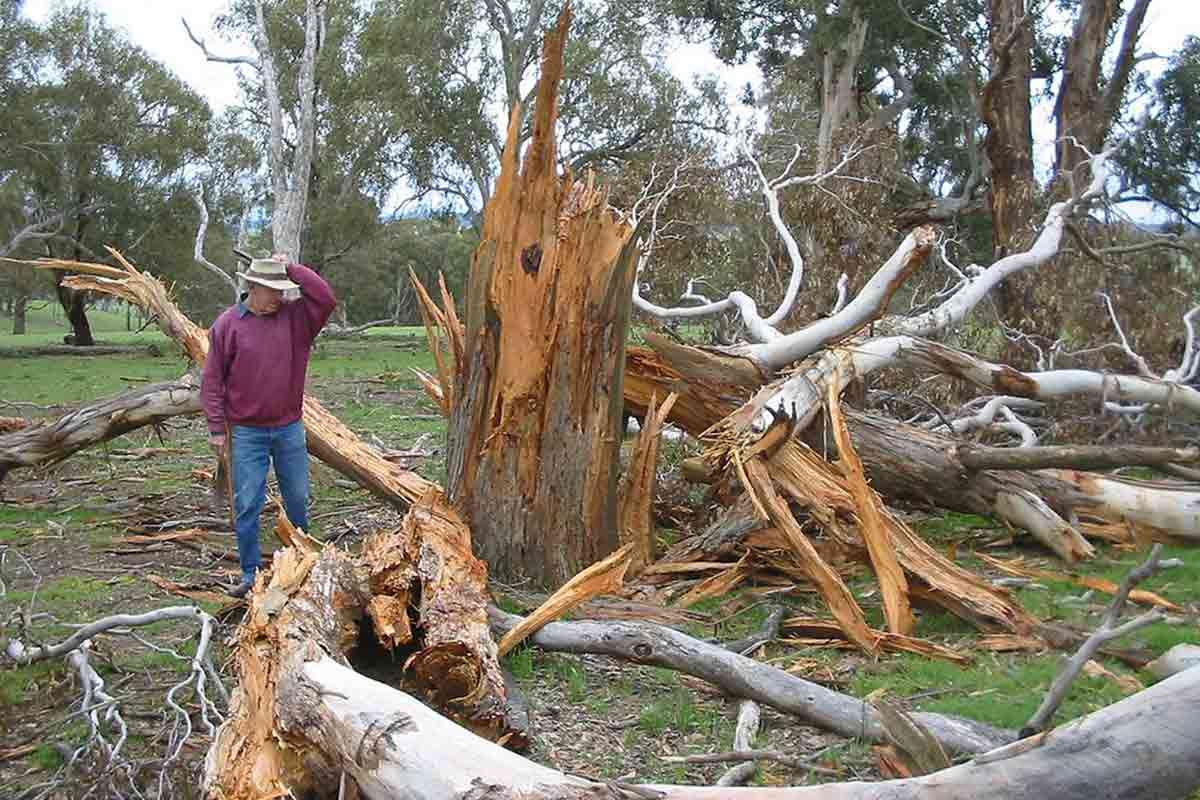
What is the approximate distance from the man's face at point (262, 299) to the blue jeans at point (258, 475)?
2.17 feet

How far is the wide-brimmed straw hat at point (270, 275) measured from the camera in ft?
20.9

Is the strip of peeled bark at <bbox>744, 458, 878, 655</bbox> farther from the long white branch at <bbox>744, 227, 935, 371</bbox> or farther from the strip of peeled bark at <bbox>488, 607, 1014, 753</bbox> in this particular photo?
the long white branch at <bbox>744, 227, 935, 371</bbox>

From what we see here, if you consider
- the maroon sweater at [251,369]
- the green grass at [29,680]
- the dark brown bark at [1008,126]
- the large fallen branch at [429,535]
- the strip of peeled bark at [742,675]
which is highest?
the dark brown bark at [1008,126]

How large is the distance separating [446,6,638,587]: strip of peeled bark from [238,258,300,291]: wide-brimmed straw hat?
3.39 feet

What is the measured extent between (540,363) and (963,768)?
155 inches

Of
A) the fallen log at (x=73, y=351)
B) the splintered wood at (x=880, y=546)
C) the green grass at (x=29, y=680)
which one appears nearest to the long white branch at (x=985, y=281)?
the splintered wood at (x=880, y=546)

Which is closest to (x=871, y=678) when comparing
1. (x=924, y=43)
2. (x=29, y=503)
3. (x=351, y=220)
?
(x=29, y=503)

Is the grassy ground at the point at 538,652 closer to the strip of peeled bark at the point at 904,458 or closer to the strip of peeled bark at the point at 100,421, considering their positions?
the strip of peeled bark at the point at 904,458

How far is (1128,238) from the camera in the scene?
504 inches

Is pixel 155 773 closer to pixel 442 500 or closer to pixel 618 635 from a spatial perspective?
pixel 618 635

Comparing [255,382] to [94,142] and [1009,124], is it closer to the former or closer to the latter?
[1009,124]

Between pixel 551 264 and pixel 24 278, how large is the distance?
113 feet

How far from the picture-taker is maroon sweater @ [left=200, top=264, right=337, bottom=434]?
6426 mm

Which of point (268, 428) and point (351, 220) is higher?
point (351, 220)
